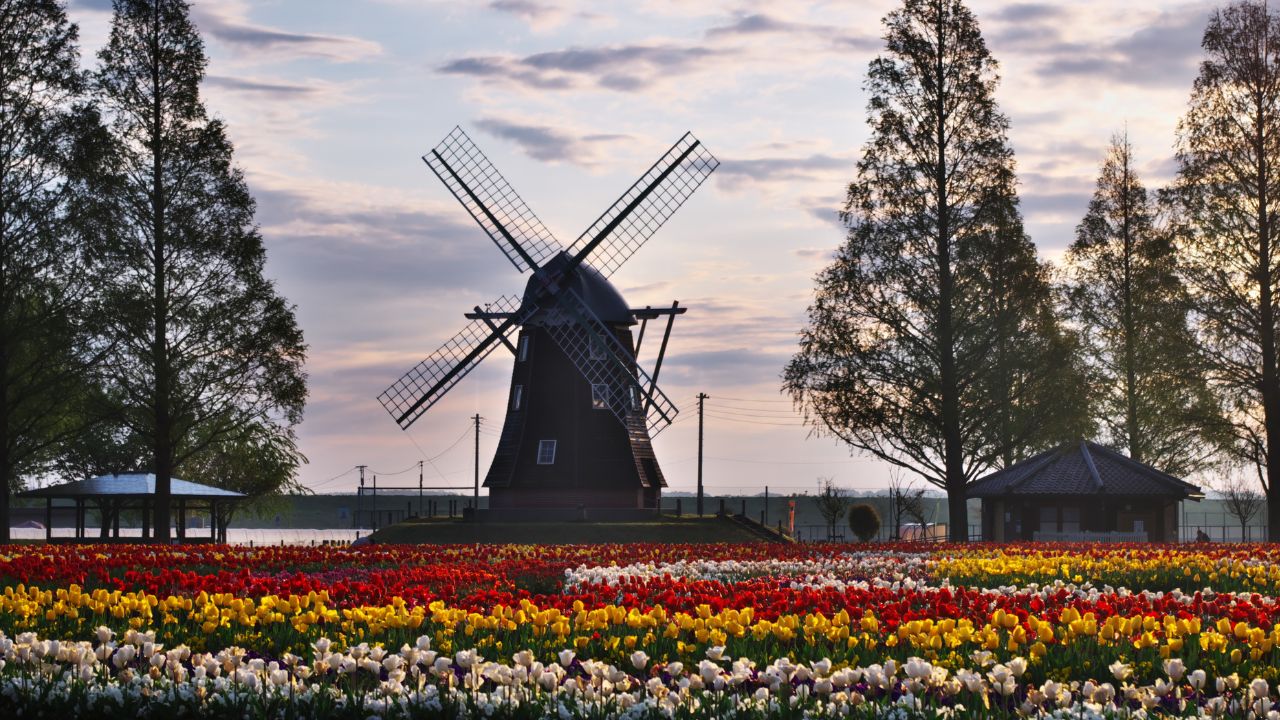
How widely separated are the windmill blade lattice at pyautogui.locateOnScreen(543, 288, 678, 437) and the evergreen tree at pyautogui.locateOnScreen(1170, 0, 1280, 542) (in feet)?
52.8

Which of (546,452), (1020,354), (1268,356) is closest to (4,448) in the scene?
(546,452)

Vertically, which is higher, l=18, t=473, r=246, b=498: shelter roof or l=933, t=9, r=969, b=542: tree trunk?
l=933, t=9, r=969, b=542: tree trunk

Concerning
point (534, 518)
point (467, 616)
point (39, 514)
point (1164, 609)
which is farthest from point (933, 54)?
point (39, 514)

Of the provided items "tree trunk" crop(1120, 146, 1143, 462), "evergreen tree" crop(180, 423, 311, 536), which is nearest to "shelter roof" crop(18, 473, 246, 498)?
"evergreen tree" crop(180, 423, 311, 536)

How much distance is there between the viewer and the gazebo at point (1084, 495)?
5103 centimetres

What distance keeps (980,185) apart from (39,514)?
298 feet

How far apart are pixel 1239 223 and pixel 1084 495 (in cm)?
1242

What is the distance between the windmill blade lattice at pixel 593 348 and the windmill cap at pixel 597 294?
1.29 ft

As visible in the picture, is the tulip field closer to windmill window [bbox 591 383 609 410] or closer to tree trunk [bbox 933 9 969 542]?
tree trunk [bbox 933 9 969 542]

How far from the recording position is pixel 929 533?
7338 cm

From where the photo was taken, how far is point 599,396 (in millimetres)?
46625

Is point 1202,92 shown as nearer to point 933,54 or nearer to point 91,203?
point 933,54

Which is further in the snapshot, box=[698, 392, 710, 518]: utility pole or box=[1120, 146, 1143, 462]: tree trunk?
box=[698, 392, 710, 518]: utility pole

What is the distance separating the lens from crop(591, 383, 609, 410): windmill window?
46406 millimetres
